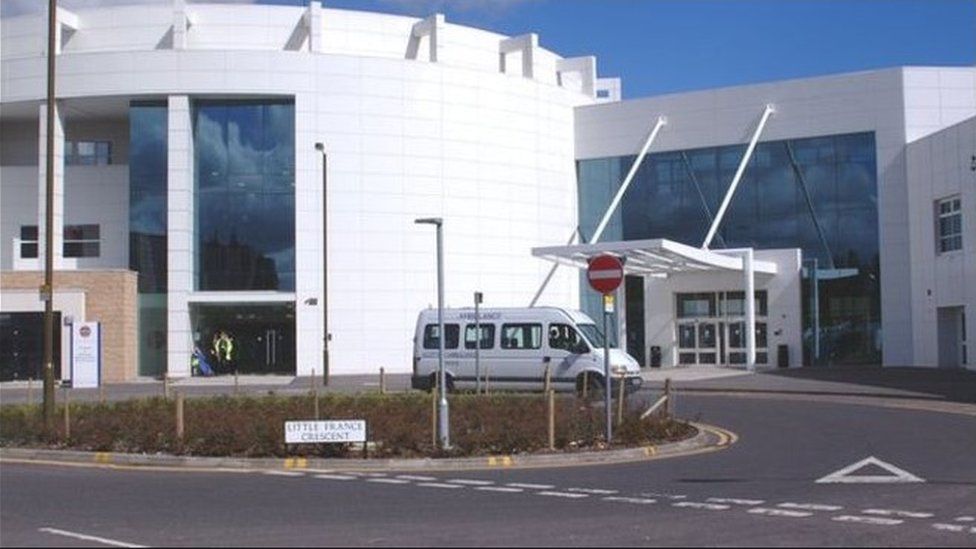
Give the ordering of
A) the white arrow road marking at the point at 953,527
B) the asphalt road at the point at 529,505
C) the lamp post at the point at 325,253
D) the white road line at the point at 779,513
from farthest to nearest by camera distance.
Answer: the lamp post at the point at 325,253, the white road line at the point at 779,513, the white arrow road marking at the point at 953,527, the asphalt road at the point at 529,505

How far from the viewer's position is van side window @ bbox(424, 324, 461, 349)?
31.6 metres

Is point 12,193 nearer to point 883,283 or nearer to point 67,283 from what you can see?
point 67,283

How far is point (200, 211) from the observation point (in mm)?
48969

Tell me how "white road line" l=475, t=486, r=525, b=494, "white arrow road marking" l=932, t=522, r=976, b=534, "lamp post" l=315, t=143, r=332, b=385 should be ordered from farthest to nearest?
1. "lamp post" l=315, t=143, r=332, b=385
2. "white road line" l=475, t=486, r=525, b=494
3. "white arrow road marking" l=932, t=522, r=976, b=534

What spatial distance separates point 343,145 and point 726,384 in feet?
67.6

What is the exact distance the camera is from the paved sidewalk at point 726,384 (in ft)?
109

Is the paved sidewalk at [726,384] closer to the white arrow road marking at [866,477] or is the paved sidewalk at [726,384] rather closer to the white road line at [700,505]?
the white arrow road marking at [866,477]

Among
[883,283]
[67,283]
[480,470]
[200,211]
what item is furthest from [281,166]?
[480,470]

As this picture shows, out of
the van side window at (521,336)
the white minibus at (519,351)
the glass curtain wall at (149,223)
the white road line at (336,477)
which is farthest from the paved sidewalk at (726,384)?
the white road line at (336,477)

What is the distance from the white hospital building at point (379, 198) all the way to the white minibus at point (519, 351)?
13839 millimetres

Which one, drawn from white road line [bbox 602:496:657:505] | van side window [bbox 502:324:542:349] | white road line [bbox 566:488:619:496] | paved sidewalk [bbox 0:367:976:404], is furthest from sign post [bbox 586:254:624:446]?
paved sidewalk [bbox 0:367:976:404]

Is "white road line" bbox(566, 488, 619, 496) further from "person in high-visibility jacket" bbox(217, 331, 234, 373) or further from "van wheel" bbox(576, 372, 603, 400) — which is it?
"person in high-visibility jacket" bbox(217, 331, 234, 373)

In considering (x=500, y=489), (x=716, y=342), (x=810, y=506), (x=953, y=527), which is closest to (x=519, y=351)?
(x=500, y=489)

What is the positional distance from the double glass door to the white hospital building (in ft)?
0.31
